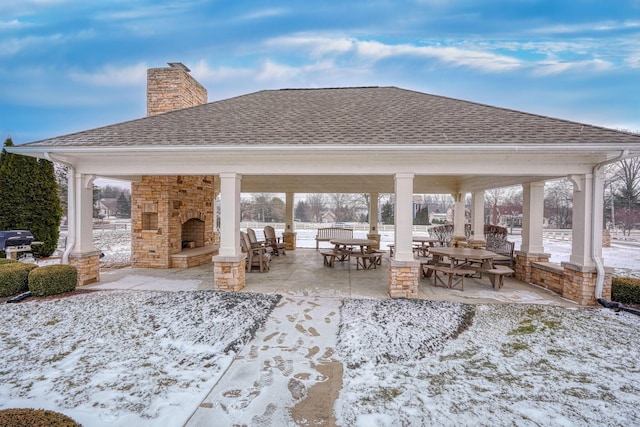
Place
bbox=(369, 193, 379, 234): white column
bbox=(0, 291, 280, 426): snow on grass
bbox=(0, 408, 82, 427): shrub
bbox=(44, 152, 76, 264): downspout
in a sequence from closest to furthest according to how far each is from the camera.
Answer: bbox=(0, 408, 82, 427): shrub
bbox=(0, 291, 280, 426): snow on grass
bbox=(44, 152, 76, 264): downspout
bbox=(369, 193, 379, 234): white column

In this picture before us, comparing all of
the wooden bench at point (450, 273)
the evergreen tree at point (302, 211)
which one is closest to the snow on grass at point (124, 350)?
the wooden bench at point (450, 273)

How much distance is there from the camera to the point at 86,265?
6535 millimetres

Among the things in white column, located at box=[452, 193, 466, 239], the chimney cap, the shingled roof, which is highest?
the chimney cap

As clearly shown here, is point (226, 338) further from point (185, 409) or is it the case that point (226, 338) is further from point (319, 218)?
point (319, 218)

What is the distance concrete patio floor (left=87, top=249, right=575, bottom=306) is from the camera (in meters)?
5.97

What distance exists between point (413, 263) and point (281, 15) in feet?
26.0

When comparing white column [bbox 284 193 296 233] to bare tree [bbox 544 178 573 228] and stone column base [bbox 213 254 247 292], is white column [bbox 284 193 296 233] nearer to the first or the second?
stone column base [bbox 213 254 247 292]

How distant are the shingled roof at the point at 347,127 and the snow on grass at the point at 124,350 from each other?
2929mm

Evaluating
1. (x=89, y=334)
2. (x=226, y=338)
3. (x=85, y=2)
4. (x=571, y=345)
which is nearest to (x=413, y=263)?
(x=571, y=345)

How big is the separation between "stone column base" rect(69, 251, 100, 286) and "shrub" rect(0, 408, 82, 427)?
5.32m

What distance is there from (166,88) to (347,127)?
5.95 meters

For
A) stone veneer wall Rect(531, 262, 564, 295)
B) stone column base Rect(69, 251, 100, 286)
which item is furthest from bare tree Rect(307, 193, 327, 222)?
stone column base Rect(69, 251, 100, 286)

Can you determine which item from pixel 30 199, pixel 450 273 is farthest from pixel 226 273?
pixel 30 199

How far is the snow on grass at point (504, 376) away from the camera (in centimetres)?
270
